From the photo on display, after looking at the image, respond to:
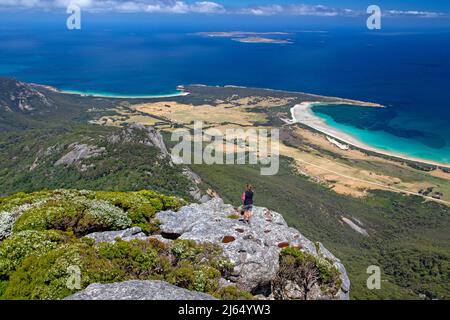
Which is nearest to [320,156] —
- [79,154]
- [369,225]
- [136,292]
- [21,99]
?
[369,225]

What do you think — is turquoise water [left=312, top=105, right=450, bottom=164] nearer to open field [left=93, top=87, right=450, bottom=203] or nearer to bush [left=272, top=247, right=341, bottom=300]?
open field [left=93, top=87, right=450, bottom=203]

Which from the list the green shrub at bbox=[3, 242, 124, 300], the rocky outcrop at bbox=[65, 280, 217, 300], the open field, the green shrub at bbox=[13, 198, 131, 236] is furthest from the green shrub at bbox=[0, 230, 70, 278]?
the open field

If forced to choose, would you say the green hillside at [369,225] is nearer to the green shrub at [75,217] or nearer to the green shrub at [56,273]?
the green shrub at [75,217]

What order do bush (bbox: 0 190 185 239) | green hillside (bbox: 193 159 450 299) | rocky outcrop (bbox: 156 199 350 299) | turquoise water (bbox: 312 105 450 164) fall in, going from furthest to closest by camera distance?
turquoise water (bbox: 312 105 450 164), green hillside (bbox: 193 159 450 299), bush (bbox: 0 190 185 239), rocky outcrop (bbox: 156 199 350 299)

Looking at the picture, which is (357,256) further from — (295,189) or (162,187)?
(162,187)

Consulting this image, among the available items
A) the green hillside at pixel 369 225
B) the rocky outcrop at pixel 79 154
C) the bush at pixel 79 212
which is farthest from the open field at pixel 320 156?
the bush at pixel 79 212

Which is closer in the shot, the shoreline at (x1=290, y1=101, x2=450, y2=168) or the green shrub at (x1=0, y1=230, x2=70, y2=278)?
the green shrub at (x1=0, y1=230, x2=70, y2=278)
